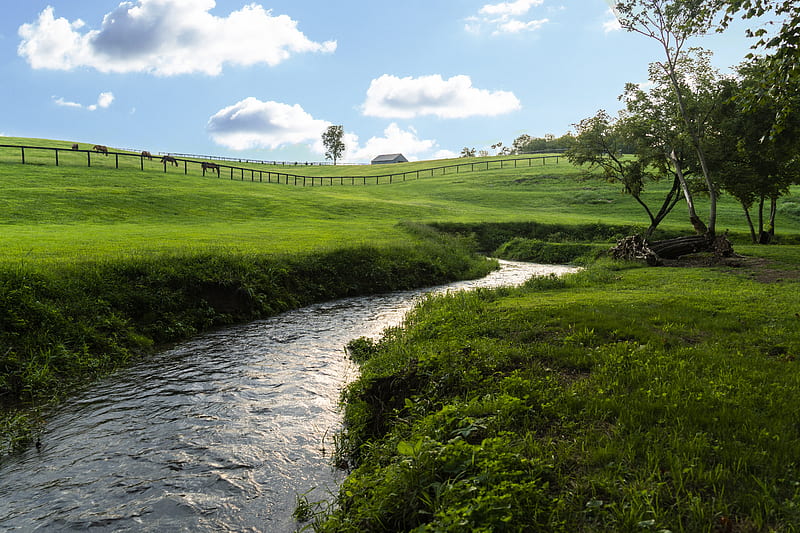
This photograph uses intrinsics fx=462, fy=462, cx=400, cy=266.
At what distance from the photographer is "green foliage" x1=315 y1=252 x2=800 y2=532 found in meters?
3.90

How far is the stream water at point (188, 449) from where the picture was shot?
507cm

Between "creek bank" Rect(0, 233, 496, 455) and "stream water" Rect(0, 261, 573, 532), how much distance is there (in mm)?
728

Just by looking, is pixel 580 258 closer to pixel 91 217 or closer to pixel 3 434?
pixel 3 434

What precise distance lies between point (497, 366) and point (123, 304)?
9486 millimetres

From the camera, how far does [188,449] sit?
6375 millimetres

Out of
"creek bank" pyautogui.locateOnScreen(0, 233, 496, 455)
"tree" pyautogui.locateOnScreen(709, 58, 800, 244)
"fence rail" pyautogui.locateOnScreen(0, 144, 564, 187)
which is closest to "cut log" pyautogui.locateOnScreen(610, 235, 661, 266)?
"tree" pyautogui.locateOnScreen(709, 58, 800, 244)

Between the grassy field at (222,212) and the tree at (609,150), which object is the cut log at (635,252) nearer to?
the tree at (609,150)

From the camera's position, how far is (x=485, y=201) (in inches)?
2180

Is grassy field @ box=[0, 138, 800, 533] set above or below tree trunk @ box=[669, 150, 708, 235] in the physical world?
below

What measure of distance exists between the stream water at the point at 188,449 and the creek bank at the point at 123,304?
2.39ft

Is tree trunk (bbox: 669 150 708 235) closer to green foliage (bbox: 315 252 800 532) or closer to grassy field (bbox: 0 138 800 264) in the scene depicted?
grassy field (bbox: 0 138 800 264)


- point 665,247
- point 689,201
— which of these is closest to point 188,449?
point 665,247

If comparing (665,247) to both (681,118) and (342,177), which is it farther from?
(342,177)

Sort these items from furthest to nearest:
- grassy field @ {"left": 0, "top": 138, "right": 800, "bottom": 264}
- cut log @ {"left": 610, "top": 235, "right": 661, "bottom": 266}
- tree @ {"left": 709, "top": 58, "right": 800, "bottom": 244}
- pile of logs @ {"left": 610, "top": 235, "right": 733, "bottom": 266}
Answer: tree @ {"left": 709, "top": 58, "right": 800, "bottom": 244}
pile of logs @ {"left": 610, "top": 235, "right": 733, "bottom": 266}
cut log @ {"left": 610, "top": 235, "right": 661, "bottom": 266}
grassy field @ {"left": 0, "top": 138, "right": 800, "bottom": 264}
